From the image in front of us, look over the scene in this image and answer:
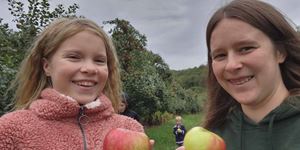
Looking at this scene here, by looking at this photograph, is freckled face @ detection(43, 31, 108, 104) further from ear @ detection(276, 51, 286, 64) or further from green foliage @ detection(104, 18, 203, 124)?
green foliage @ detection(104, 18, 203, 124)

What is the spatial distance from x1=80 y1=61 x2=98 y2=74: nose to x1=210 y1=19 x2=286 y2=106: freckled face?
0.58m

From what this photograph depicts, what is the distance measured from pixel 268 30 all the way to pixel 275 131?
1.34ft

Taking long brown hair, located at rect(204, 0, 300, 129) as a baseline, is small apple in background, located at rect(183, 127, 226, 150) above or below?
below

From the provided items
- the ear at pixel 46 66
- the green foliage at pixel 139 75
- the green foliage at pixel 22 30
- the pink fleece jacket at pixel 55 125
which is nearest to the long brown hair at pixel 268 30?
the pink fleece jacket at pixel 55 125

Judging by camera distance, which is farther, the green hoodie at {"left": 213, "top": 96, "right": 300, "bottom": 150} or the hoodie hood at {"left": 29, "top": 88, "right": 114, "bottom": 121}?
the hoodie hood at {"left": 29, "top": 88, "right": 114, "bottom": 121}

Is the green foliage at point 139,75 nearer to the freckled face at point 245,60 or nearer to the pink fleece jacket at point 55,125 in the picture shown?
the pink fleece jacket at point 55,125

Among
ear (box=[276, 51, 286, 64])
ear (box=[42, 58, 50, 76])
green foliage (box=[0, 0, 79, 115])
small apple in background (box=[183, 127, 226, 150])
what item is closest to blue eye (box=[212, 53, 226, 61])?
ear (box=[276, 51, 286, 64])

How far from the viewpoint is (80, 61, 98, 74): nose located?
209 centimetres

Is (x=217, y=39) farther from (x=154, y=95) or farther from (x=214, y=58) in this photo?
(x=154, y=95)

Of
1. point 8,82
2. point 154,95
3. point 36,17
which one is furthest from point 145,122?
point 8,82

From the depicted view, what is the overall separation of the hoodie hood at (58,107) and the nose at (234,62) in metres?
0.74

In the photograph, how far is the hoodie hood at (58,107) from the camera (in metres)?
2.15

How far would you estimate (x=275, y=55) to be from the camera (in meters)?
1.87

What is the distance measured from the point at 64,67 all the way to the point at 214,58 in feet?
2.37
